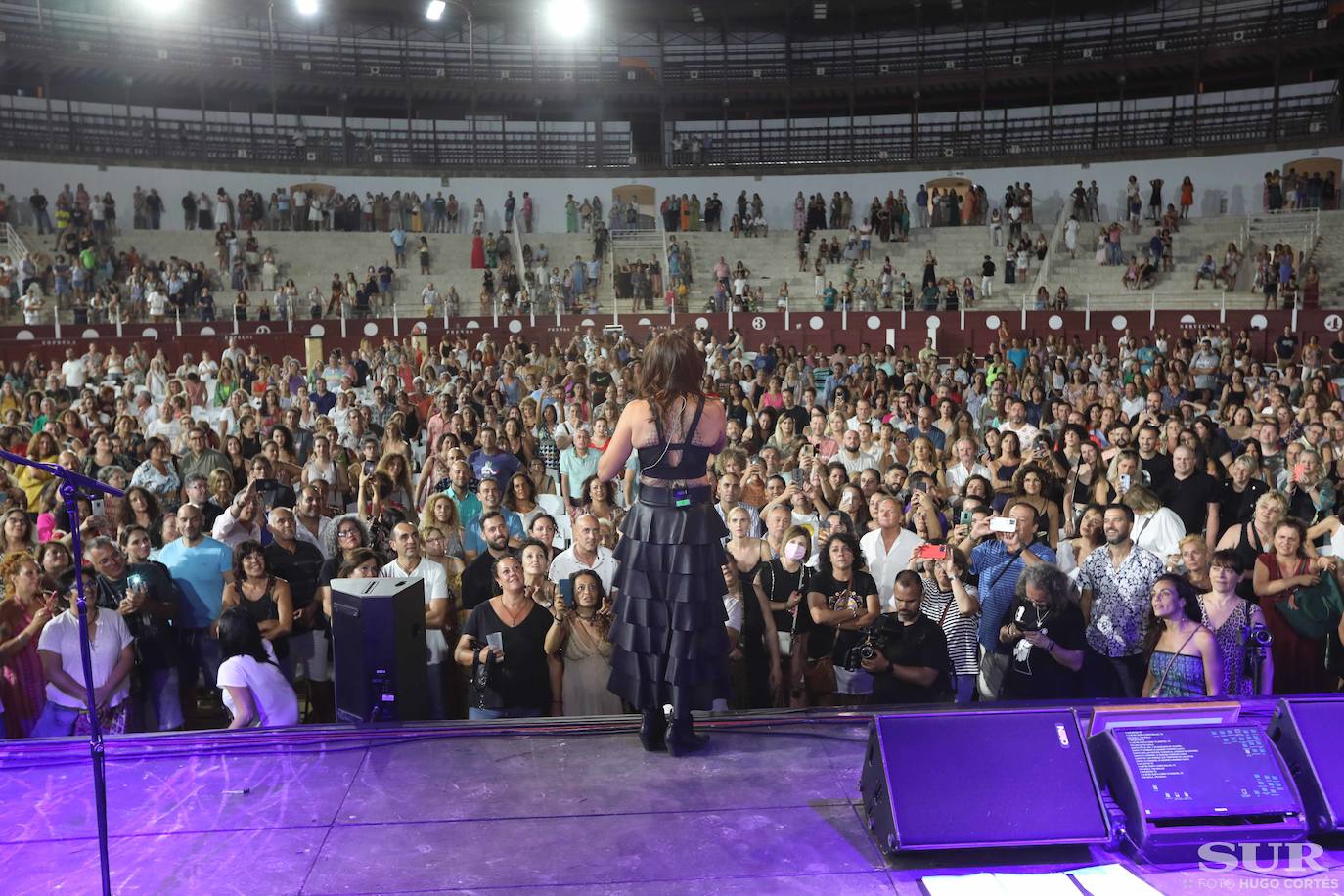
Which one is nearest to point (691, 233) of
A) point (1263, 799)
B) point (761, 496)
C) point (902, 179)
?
point (902, 179)

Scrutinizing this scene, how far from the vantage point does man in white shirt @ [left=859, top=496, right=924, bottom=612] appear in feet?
Result: 21.4

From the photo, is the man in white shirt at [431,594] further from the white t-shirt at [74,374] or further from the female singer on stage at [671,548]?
the white t-shirt at [74,374]

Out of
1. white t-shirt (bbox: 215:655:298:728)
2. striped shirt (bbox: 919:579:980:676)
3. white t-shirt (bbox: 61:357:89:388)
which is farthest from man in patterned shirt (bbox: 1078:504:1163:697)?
white t-shirt (bbox: 61:357:89:388)

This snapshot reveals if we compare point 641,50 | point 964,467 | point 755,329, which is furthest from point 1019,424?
point 641,50

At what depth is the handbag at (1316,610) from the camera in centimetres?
563

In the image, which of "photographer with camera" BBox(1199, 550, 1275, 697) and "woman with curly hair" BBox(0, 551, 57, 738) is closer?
"photographer with camera" BBox(1199, 550, 1275, 697)

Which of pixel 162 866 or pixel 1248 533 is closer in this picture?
pixel 162 866

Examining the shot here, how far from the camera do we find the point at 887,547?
6.66m

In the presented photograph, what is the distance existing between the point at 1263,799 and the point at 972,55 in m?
31.9

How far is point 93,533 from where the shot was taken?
6.91 meters

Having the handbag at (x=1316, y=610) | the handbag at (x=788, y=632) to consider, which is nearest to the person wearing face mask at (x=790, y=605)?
the handbag at (x=788, y=632)

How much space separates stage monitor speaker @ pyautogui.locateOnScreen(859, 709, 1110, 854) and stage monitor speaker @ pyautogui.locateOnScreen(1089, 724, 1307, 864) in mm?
137

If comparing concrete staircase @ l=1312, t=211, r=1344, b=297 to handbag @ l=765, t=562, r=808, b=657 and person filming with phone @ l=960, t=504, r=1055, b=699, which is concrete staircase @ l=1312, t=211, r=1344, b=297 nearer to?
person filming with phone @ l=960, t=504, r=1055, b=699

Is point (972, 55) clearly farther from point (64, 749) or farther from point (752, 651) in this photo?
point (64, 749)
